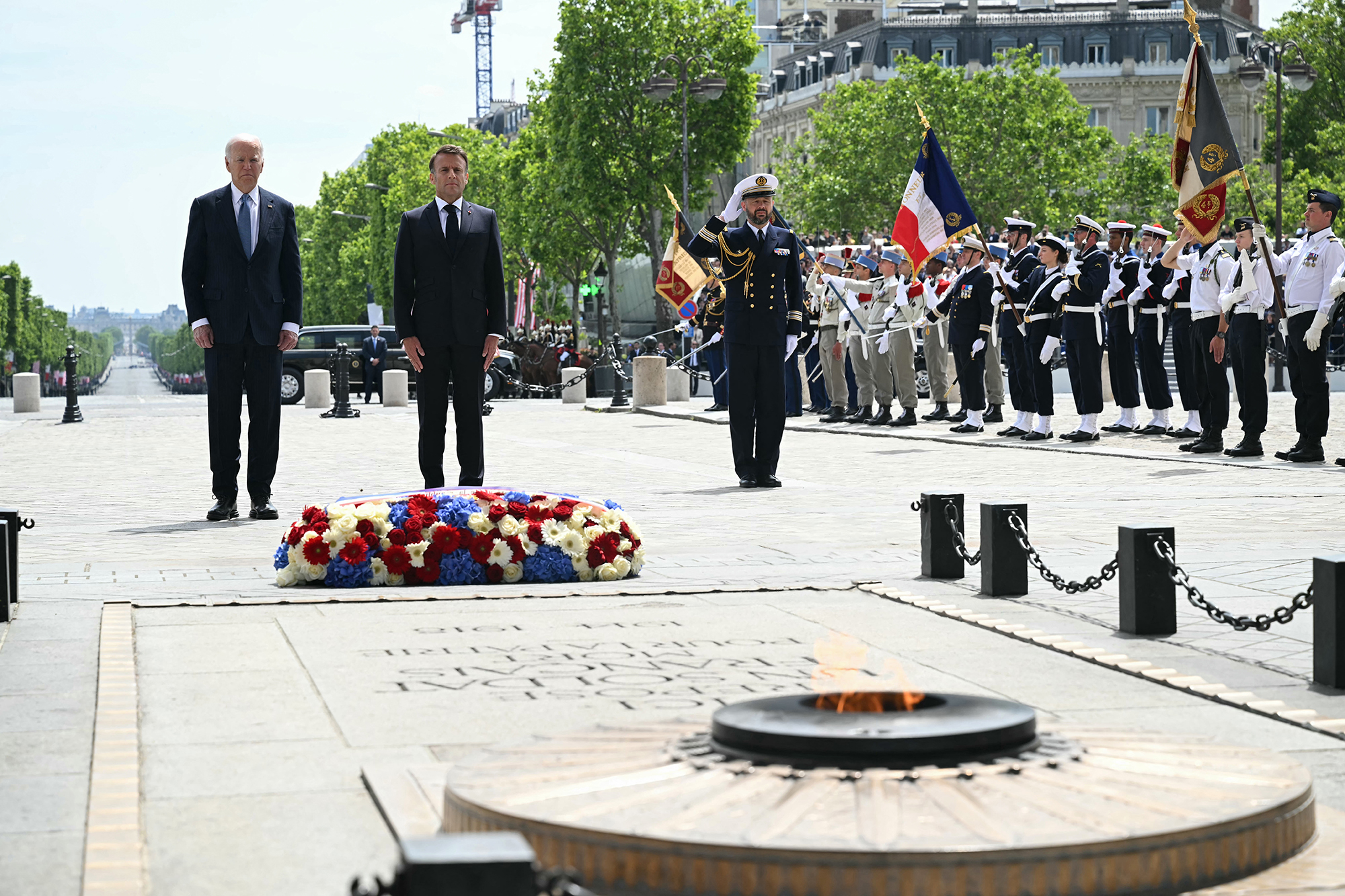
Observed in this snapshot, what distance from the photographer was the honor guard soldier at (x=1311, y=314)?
51.0 feet

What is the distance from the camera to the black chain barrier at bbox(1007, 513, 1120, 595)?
721 centimetres

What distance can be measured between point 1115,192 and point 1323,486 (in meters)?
69.7

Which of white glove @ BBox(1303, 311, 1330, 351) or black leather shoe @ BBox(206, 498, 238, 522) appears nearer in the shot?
black leather shoe @ BBox(206, 498, 238, 522)

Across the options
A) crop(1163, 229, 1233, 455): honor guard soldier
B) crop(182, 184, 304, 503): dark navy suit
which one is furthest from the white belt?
crop(182, 184, 304, 503): dark navy suit

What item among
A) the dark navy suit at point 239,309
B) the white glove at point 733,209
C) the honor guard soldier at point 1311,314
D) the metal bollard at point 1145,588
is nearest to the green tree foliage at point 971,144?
the honor guard soldier at point 1311,314

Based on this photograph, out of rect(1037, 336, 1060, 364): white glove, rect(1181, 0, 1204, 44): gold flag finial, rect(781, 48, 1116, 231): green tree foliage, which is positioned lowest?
rect(1037, 336, 1060, 364): white glove

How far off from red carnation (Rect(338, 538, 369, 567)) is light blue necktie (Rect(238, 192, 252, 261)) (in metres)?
3.51

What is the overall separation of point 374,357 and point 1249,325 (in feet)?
92.7

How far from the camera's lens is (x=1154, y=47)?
9575cm

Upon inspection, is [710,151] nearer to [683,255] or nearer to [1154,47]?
[683,255]

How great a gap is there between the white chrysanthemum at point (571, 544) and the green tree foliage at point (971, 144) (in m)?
67.9

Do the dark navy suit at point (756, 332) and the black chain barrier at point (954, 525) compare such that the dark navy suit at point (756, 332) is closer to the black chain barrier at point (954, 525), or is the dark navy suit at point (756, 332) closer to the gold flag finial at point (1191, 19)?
the gold flag finial at point (1191, 19)

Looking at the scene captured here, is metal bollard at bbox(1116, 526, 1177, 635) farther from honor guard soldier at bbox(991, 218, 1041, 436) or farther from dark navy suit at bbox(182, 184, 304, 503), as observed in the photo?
honor guard soldier at bbox(991, 218, 1041, 436)

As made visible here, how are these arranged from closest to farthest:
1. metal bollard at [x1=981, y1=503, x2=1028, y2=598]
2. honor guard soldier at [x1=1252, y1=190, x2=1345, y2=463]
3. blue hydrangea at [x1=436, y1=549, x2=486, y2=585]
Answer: metal bollard at [x1=981, y1=503, x2=1028, y2=598] < blue hydrangea at [x1=436, y1=549, x2=486, y2=585] < honor guard soldier at [x1=1252, y1=190, x2=1345, y2=463]
